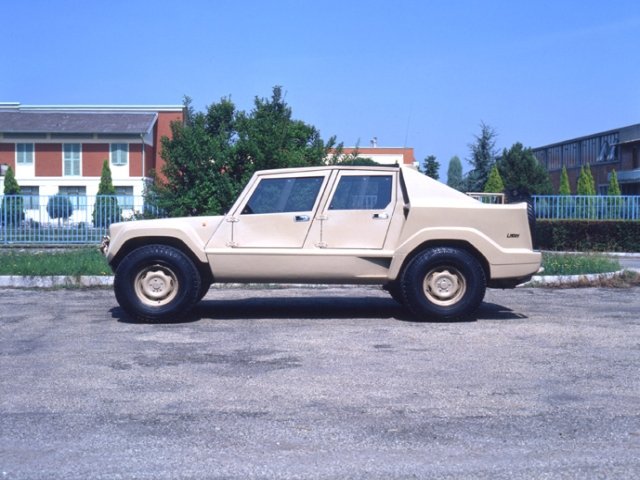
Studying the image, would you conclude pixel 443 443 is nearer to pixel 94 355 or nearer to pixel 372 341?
pixel 372 341

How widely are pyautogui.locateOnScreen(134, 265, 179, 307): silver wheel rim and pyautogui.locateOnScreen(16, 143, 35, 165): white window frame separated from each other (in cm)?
4500

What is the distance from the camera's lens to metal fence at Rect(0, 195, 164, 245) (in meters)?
23.2

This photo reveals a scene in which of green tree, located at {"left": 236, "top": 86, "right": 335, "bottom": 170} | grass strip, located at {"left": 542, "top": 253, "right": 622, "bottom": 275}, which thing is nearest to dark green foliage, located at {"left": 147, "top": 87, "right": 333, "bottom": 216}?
green tree, located at {"left": 236, "top": 86, "right": 335, "bottom": 170}

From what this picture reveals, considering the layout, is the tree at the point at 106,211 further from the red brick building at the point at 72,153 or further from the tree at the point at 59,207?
the red brick building at the point at 72,153

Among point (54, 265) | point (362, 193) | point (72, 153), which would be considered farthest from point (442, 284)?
point (72, 153)

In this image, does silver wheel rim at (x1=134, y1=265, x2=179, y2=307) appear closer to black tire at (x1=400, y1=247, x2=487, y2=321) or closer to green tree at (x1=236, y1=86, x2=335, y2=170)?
black tire at (x1=400, y1=247, x2=487, y2=321)

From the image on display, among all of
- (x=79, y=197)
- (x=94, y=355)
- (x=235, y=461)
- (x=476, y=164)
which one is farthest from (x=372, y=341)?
(x=476, y=164)

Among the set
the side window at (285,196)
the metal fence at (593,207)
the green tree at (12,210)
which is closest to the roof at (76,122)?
the green tree at (12,210)

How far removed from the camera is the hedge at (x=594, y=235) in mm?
26422

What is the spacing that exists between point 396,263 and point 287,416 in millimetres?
4146

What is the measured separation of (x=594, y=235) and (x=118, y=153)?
109 ft

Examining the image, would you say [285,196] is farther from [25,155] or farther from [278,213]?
[25,155]

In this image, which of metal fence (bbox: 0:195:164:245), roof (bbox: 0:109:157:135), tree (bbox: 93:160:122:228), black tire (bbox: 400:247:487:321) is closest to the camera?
black tire (bbox: 400:247:487:321)

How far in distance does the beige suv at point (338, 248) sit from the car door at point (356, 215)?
11mm
